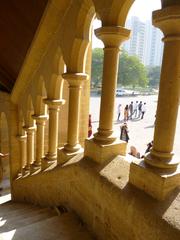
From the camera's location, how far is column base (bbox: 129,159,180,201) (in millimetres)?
1749

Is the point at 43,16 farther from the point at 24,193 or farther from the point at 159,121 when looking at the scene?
the point at 24,193

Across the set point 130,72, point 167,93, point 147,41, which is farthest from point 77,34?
point 147,41

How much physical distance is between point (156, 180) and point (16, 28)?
11.1ft

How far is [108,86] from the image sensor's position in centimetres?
240

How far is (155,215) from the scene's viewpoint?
1.65 m

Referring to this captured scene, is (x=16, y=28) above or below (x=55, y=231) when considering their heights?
above

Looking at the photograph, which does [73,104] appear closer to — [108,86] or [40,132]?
[108,86]

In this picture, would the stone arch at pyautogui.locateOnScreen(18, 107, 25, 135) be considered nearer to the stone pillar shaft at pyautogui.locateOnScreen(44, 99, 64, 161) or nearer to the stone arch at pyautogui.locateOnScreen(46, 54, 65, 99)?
the stone pillar shaft at pyautogui.locateOnScreen(44, 99, 64, 161)

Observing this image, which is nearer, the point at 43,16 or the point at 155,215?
the point at 155,215

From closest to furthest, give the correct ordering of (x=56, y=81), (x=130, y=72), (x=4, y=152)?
(x=56, y=81)
(x=4, y=152)
(x=130, y=72)

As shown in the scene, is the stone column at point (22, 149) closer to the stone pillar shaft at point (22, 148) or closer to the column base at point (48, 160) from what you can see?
the stone pillar shaft at point (22, 148)

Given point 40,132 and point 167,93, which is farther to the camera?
point 40,132

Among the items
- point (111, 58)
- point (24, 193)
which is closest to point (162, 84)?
point (111, 58)

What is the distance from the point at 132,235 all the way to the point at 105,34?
177 cm
